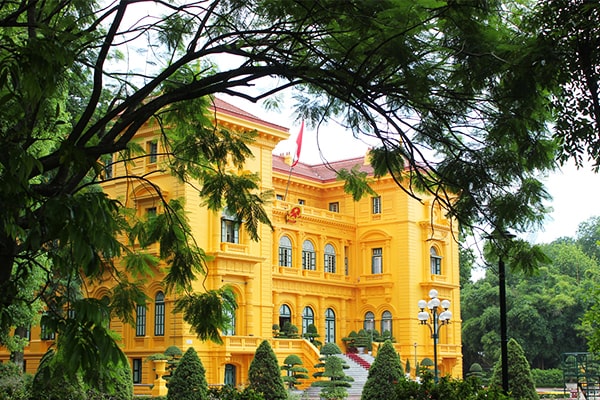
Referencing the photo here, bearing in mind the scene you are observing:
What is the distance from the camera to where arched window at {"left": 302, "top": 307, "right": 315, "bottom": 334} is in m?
40.9

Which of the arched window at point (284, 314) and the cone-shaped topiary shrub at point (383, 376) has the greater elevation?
the arched window at point (284, 314)

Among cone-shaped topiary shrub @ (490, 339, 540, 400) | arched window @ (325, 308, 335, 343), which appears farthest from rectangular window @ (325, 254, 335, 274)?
cone-shaped topiary shrub @ (490, 339, 540, 400)

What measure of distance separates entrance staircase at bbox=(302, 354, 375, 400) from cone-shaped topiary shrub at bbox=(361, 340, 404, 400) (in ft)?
28.5

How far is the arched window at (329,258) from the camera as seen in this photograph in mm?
43000

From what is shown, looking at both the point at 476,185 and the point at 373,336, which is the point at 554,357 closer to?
the point at 373,336

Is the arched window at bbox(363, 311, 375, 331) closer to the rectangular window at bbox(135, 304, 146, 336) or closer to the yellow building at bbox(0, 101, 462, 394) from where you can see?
the yellow building at bbox(0, 101, 462, 394)

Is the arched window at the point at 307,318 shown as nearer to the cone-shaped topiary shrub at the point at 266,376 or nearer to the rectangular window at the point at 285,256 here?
the rectangular window at the point at 285,256

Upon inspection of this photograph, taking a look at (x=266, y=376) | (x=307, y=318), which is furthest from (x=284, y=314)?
(x=266, y=376)

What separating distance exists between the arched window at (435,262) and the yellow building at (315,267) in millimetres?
58

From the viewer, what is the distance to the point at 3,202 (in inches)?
220

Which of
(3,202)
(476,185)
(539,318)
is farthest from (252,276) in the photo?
(3,202)

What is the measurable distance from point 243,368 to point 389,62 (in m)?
27.4

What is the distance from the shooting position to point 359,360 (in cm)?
3953

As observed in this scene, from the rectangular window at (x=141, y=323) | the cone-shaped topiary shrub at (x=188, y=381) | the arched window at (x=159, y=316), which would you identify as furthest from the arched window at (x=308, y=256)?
the cone-shaped topiary shrub at (x=188, y=381)
